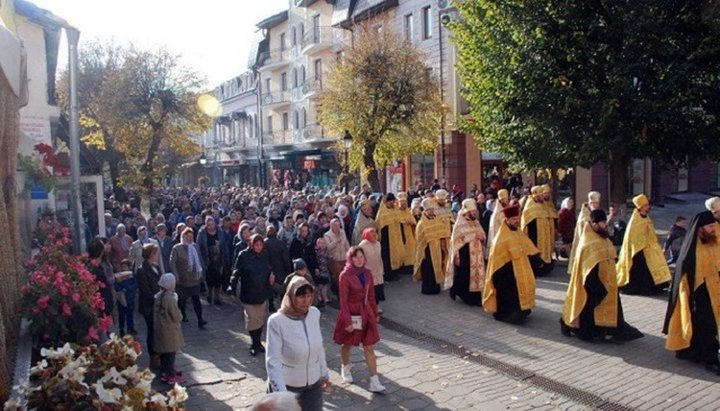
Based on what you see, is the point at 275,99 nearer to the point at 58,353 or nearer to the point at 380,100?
the point at 380,100

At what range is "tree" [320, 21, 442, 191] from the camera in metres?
22.2

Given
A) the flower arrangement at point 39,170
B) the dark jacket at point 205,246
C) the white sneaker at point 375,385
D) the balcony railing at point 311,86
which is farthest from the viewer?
the balcony railing at point 311,86

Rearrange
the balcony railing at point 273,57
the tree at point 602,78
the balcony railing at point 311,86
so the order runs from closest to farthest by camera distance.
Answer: the tree at point 602,78 < the balcony railing at point 311,86 < the balcony railing at point 273,57

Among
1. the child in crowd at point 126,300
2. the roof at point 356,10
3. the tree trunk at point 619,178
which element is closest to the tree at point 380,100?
the roof at point 356,10

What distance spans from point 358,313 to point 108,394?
399cm

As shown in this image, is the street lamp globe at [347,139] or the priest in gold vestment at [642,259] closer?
the priest in gold vestment at [642,259]

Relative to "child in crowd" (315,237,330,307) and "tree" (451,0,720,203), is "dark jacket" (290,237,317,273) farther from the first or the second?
"tree" (451,0,720,203)

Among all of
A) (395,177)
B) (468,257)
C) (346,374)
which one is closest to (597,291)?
(468,257)

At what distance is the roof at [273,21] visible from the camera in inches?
1690

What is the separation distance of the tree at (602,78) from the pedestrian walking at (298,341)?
10.1 meters

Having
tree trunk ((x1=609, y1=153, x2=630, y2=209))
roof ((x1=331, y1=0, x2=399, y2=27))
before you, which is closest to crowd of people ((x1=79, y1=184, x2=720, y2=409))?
tree trunk ((x1=609, y1=153, x2=630, y2=209))

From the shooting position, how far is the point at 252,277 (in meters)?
8.78

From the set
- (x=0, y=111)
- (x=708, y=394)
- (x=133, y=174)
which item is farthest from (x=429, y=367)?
(x=133, y=174)

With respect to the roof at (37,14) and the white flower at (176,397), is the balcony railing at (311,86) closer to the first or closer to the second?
the roof at (37,14)
